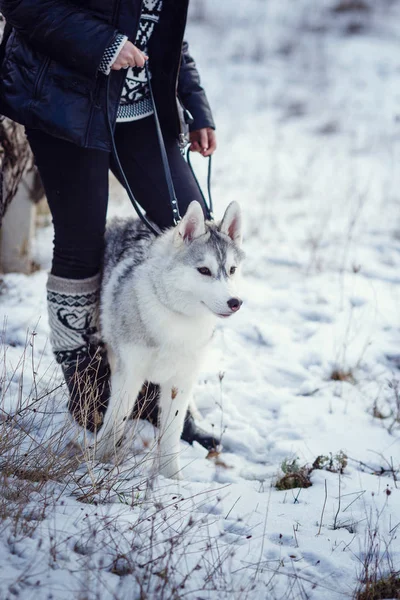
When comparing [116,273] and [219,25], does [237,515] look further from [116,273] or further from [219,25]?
[219,25]

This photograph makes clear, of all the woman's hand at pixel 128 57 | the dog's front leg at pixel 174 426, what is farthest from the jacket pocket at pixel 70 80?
the dog's front leg at pixel 174 426

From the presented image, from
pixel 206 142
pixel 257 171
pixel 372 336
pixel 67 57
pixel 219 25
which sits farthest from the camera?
pixel 219 25

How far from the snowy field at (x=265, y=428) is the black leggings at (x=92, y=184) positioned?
0.52 metres

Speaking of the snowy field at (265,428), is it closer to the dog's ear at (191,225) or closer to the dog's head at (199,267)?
the dog's head at (199,267)

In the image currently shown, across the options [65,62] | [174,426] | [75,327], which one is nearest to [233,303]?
[174,426]

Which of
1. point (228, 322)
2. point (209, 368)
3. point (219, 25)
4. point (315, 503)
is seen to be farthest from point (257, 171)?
point (219, 25)

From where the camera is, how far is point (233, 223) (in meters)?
2.88

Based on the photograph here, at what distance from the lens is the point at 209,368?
392 centimetres

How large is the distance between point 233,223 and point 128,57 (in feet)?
3.08

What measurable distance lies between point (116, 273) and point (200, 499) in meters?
1.19

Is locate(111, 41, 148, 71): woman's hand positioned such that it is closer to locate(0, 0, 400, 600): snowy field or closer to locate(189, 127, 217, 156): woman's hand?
locate(189, 127, 217, 156): woman's hand

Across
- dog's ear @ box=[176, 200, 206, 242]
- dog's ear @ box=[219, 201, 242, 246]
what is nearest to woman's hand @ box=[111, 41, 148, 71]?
dog's ear @ box=[176, 200, 206, 242]

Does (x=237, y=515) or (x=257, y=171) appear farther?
(x=257, y=171)

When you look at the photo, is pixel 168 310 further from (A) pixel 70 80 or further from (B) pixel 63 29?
(B) pixel 63 29
